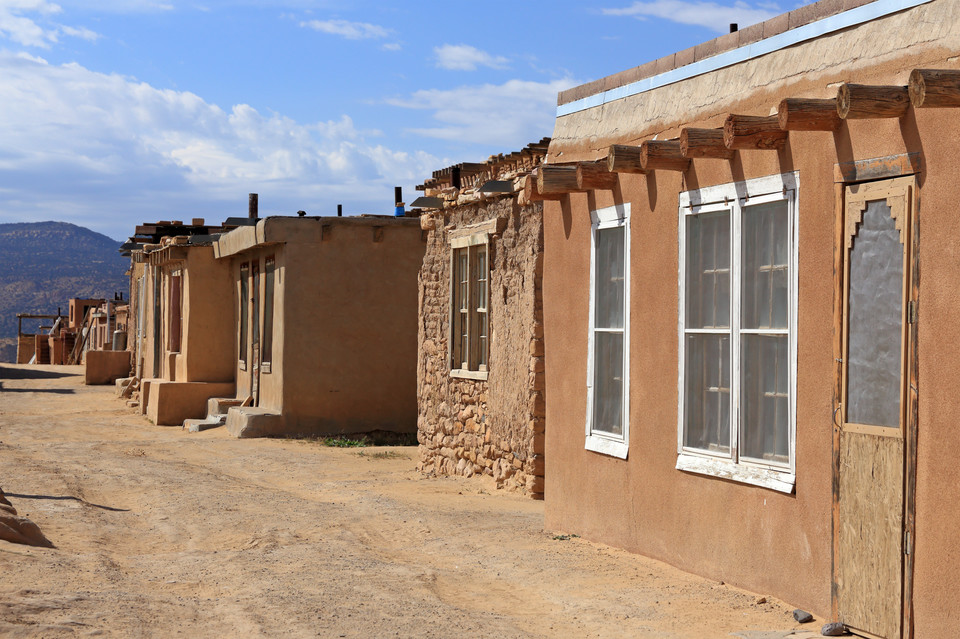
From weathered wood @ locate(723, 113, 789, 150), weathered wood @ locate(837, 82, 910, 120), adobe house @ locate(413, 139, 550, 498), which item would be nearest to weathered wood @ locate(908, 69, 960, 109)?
weathered wood @ locate(837, 82, 910, 120)

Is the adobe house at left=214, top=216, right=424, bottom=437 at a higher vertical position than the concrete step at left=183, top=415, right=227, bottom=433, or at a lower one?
higher

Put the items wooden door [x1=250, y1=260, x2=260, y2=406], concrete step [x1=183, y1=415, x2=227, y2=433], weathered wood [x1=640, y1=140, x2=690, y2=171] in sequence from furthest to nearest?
1. wooden door [x1=250, y1=260, x2=260, y2=406]
2. concrete step [x1=183, y1=415, x2=227, y2=433]
3. weathered wood [x1=640, y1=140, x2=690, y2=171]

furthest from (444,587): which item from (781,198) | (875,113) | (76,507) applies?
(76,507)

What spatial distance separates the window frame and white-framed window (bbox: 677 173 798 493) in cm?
551

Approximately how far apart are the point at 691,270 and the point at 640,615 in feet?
7.85

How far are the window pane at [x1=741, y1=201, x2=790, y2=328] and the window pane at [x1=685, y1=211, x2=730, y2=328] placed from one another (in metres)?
0.22

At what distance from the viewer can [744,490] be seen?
6922 mm

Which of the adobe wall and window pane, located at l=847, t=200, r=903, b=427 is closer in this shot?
window pane, located at l=847, t=200, r=903, b=427

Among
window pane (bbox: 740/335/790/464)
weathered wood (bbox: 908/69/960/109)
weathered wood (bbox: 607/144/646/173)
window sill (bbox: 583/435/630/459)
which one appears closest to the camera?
weathered wood (bbox: 908/69/960/109)

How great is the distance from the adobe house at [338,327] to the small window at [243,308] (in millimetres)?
1816

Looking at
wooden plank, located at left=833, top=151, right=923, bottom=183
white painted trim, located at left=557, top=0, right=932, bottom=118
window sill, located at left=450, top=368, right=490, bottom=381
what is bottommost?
window sill, located at left=450, top=368, right=490, bottom=381

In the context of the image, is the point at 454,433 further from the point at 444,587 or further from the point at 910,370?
the point at 910,370

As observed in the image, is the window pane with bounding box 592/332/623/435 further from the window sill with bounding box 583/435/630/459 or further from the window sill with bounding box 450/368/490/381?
the window sill with bounding box 450/368/490/381

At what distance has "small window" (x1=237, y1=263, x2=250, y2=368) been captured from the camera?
20.9 meters
